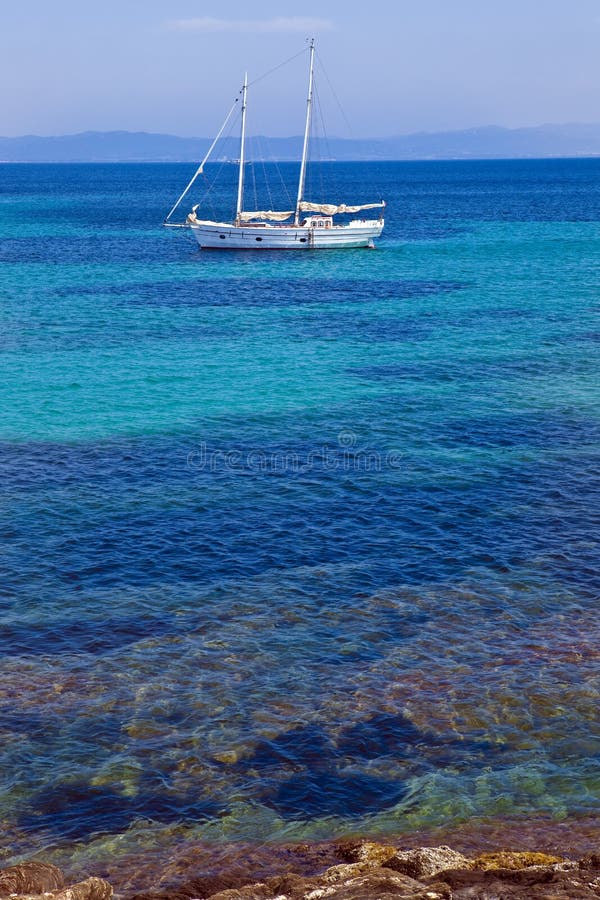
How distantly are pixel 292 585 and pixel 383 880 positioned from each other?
45.3 feet

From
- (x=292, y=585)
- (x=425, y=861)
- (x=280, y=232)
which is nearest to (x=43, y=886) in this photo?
(x=425, y=861)

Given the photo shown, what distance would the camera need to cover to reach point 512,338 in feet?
195

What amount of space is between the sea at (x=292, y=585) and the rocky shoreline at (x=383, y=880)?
1493 millimetres

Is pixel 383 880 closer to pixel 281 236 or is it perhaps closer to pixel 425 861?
pixel 425 861

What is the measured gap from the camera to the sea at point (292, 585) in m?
18.6

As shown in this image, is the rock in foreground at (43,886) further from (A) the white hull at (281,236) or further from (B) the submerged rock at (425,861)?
(A) the white hull at (281,236)

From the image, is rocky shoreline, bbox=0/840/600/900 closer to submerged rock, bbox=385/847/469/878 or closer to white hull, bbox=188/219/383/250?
submerged rock, bbox=385/847/469/878

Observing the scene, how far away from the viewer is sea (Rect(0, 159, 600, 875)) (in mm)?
18609

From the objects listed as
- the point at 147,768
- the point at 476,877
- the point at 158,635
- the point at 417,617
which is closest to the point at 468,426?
the point at 417,617

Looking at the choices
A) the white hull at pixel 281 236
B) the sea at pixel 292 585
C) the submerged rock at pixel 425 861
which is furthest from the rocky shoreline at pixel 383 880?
the white hull at pixel 281 236

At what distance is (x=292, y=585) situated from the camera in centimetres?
2736

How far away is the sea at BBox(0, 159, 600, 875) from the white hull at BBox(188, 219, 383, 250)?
4442cm

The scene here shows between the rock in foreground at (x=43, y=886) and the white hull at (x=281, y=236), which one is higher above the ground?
the white hull at (x=281, y=236)

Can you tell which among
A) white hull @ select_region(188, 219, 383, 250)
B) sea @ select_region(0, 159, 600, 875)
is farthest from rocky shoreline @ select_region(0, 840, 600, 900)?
white hull @ select_region(188, 219, 383, 250)
